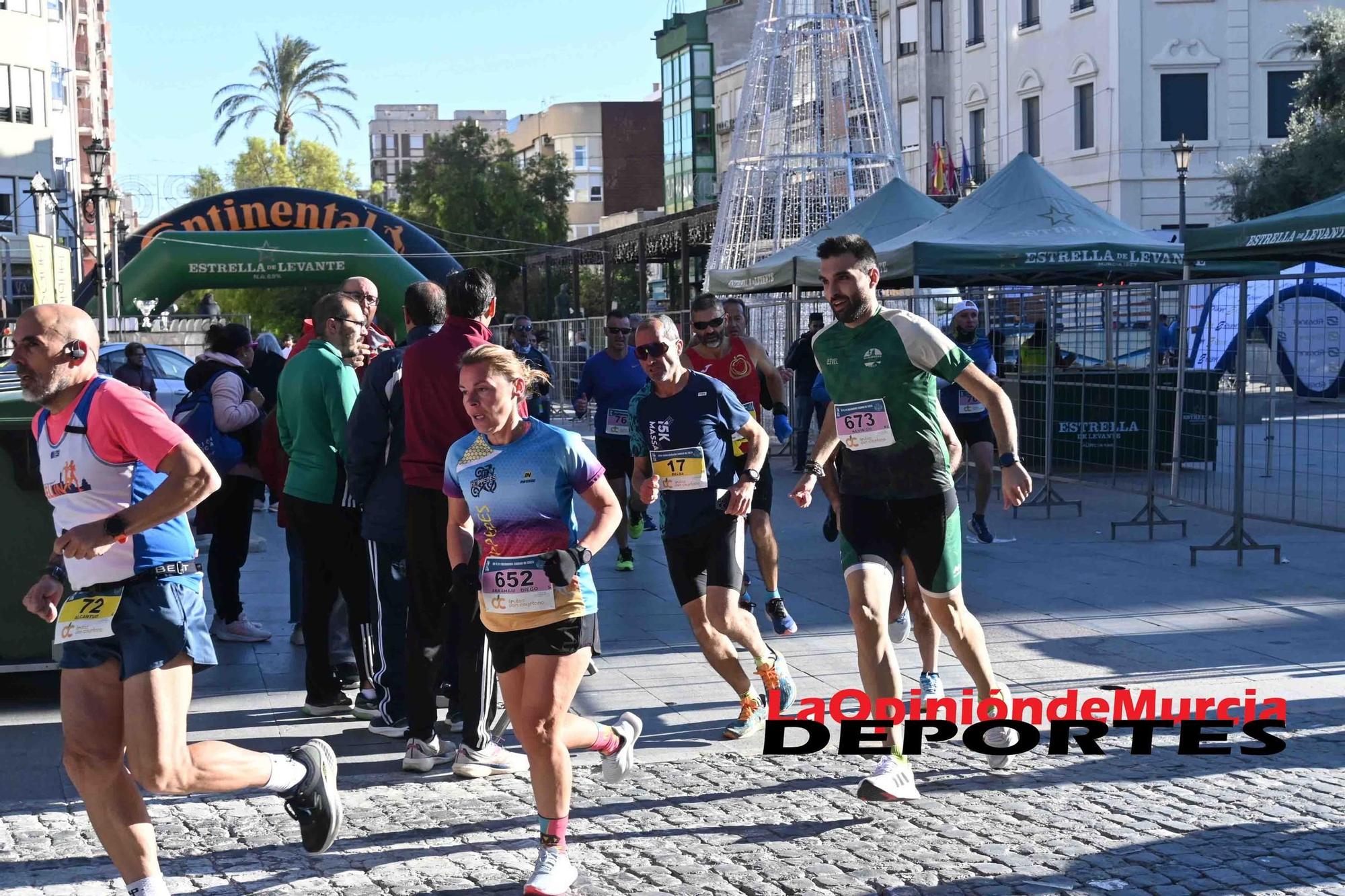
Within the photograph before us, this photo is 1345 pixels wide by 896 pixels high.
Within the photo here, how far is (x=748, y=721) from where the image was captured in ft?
23.0

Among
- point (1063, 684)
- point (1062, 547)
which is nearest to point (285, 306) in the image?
point (1062, 547)

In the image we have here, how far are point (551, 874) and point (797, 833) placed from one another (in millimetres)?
1019

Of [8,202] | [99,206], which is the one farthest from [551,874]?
[8,202]

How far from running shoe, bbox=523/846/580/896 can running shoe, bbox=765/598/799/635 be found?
169 inches

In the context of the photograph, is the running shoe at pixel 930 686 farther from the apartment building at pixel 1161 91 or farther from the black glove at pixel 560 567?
the apartment building at pixel 1161 91

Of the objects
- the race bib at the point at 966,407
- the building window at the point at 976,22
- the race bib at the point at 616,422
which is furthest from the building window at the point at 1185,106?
the race bib at the point at 616,422

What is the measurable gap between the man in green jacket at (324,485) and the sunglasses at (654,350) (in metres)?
1.28

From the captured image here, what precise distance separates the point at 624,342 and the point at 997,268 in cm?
567

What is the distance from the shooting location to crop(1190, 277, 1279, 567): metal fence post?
1141cm

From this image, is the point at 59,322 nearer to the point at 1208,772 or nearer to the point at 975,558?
the point at 1208,772

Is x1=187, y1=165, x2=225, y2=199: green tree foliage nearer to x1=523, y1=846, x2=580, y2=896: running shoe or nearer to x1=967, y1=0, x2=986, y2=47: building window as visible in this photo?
x1=967, y1=0, x2=986, y2=47: building window

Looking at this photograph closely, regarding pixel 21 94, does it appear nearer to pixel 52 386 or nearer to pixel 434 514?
pixel 434 514

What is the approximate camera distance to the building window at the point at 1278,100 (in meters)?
41.2

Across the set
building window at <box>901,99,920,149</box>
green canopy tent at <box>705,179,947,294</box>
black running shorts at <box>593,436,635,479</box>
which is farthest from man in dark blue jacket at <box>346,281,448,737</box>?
building window at <box>901,99,920,149</box>
